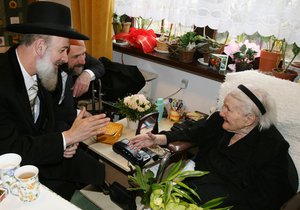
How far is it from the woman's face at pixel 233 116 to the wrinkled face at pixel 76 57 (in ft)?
3.72

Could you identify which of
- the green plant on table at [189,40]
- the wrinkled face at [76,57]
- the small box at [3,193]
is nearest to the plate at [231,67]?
the green plant on table at [189,40]

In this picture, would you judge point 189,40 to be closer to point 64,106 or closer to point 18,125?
point 64,106

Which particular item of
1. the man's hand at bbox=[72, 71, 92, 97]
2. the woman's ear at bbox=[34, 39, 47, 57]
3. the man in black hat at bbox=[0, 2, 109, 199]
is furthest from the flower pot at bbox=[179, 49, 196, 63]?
the woman's ear at bbox=[34, 39, 47, 57]

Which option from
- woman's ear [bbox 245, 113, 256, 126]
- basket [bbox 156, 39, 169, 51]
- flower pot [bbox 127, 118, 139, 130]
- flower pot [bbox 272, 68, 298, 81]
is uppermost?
flower pot [bbox 272, 68, 298, 81]

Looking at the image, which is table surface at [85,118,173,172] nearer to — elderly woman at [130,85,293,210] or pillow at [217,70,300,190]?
elderly woman at [130,85,293,210]

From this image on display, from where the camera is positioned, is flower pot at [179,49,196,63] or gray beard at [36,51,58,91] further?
flower pot at [179,49,196,63]

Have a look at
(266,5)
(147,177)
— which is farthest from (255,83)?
(147,177)

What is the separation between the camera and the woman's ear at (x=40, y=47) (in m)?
1.43

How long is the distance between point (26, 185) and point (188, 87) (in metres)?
1.79

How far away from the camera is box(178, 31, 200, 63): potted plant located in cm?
241

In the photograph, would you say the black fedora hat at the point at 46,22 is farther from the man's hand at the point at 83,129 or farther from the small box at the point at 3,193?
the small box at the point at 3,193

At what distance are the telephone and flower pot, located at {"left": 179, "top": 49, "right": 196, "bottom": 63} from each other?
0.98m

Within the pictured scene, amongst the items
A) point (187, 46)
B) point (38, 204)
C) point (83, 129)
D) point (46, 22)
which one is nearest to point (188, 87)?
point (187, 46)

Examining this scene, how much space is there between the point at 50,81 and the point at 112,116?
96 centimetres
